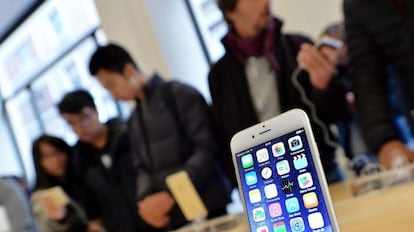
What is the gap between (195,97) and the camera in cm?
189

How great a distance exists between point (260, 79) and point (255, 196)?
1.03 m

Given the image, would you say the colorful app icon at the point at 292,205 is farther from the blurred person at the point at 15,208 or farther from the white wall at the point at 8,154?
the white wall at the point at 8,154

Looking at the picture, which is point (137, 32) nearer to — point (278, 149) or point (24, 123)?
point (24, 123)

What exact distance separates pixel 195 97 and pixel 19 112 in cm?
357

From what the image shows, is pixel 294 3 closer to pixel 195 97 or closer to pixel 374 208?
pixel 195 97

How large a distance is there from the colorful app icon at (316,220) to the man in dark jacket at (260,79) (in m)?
0.90

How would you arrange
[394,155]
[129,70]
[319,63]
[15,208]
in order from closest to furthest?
[394,155]
[319,63]
[129,70]
[15,208]

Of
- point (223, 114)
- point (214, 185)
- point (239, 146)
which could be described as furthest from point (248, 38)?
point (239, 146)

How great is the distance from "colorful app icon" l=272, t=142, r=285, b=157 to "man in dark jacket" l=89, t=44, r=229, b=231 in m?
1.06

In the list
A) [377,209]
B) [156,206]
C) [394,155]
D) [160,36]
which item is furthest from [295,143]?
[160,36]

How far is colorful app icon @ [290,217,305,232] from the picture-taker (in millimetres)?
673

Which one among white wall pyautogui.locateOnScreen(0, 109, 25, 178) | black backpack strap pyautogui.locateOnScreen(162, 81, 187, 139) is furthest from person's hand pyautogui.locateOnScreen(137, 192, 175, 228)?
white wall pyautogui.locateOnScreen(0, 109, 25, 178)

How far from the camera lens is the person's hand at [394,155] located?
1215 millimetres

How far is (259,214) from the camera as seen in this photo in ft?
2.41
